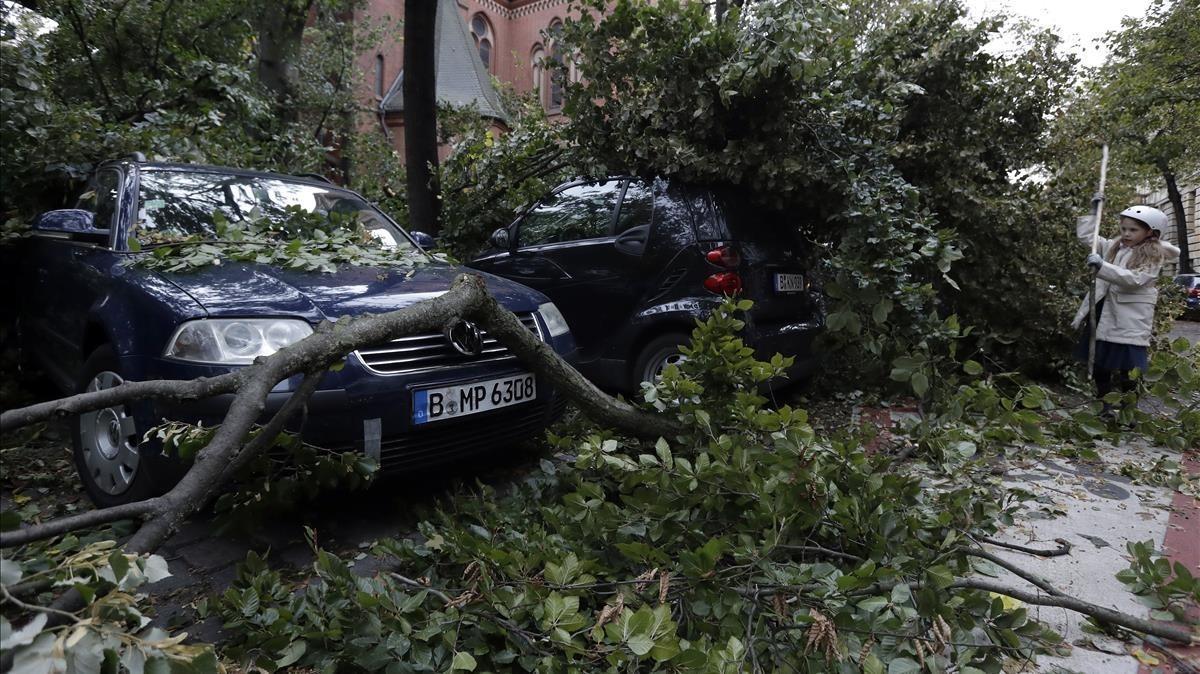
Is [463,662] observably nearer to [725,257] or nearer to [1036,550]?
[1036,550]

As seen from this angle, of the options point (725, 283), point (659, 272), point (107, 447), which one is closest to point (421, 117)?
point (659, 272)

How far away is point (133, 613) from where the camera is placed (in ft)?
3.69

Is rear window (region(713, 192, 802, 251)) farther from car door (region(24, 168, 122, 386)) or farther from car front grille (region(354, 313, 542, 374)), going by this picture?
car door (region(24, 168, 122, 386))

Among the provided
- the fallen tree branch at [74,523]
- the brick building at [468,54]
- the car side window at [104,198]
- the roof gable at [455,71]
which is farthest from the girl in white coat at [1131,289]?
the roof gable at [455,71]

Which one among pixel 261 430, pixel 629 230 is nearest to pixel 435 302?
pixel 261 430

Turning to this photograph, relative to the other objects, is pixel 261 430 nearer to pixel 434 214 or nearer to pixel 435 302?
pixel 435 302

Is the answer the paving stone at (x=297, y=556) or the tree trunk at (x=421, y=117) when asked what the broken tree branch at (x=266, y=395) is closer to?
the paving stone at (x=297, y=556)

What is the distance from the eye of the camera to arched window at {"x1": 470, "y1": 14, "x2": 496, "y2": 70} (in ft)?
110

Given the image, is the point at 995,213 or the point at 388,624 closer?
the point at 388,624

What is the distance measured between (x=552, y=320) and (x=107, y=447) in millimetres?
2128

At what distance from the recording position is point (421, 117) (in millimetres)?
7570

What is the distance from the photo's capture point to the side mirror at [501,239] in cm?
560

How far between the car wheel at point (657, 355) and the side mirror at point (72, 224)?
3.28 meters

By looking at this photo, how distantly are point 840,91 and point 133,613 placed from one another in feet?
17.0
